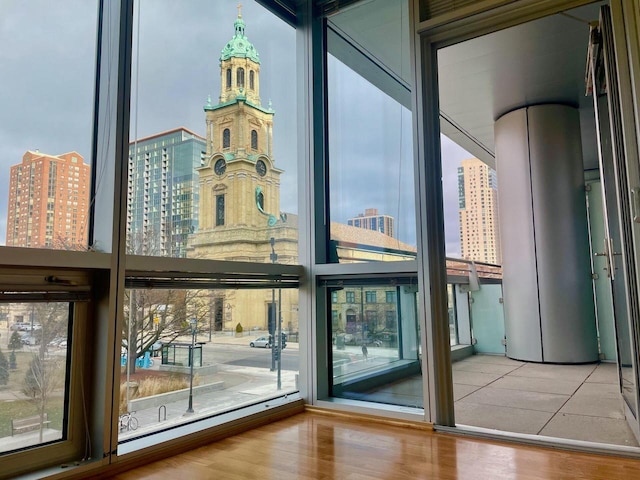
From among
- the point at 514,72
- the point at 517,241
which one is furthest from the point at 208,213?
the point at 517,241

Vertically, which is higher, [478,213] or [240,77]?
[240,77]

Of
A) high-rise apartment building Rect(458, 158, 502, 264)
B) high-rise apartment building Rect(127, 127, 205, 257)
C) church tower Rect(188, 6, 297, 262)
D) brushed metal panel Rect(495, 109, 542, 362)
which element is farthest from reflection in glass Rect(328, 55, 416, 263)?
brushed metal panel Rect(495, 109, 542, 362)

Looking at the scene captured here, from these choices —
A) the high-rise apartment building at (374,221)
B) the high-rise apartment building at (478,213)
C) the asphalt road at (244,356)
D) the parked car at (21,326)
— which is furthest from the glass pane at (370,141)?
the high-rise apartment building at (478,213)

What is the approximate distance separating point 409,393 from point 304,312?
83 centimetres

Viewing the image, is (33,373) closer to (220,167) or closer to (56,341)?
(56,341)

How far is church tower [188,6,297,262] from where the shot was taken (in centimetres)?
261

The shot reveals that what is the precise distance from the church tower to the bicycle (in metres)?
0.81

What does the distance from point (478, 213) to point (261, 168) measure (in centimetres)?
314

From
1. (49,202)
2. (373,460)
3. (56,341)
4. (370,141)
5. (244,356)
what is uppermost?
(370,141)

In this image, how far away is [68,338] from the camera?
197cm

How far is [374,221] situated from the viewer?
9.97ft

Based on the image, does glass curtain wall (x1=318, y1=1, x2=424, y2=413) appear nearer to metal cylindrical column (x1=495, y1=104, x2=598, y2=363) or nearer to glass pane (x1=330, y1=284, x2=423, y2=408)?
glass pane (x1=330, y1=284, x2=423, y2=408)

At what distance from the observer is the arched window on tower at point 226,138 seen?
2742 millimetres

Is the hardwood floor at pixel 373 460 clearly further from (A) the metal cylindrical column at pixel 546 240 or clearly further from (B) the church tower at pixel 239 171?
(A) the metal cylindrical column at pixel 546 240
